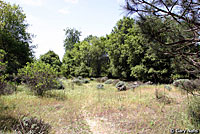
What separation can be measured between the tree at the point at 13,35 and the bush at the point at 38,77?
7.04 metres

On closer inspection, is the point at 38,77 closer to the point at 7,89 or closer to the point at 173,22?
the point at 7,89

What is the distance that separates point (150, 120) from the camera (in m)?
4.30

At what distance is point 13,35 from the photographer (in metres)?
14.3

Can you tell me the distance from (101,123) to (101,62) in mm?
20391

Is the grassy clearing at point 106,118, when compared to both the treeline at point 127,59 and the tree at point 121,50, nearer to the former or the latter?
the treeline at point 127,59

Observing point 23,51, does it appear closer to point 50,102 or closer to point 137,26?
point 50,102

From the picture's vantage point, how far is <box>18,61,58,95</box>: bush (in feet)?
24.2

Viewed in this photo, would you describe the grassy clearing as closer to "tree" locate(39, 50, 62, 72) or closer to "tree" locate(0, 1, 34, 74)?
"tree" locate(0, 1, 34, 74)

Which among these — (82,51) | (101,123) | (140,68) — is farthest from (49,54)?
(101,123)

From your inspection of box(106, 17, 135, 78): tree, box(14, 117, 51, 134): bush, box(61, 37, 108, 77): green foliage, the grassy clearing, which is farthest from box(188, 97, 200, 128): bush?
box(61, 37, 108, 77): green foliage

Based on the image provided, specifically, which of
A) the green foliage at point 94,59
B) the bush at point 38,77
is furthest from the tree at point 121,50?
the bush at point 38,77

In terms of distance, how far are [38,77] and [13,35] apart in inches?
410

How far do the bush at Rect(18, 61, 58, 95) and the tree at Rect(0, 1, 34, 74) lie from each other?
704cm

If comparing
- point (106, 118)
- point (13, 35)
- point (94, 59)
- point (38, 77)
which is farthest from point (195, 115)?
point (94, 59)
